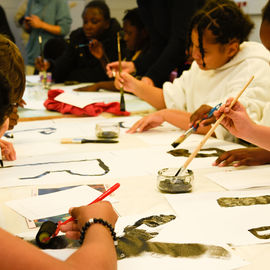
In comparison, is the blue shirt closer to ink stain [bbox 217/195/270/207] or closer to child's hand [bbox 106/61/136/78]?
child's hand [bbox 106/61/136/78]

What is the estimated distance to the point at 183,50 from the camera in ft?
7.93

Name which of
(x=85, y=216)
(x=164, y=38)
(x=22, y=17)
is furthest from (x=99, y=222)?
(x=22, y=17)

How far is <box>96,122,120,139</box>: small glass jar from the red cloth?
456mm

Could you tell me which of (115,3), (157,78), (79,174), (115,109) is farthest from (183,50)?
(115,3)

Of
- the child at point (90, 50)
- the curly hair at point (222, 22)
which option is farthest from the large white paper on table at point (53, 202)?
the child at point (90, 50)

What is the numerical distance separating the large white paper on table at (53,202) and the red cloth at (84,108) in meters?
1.04

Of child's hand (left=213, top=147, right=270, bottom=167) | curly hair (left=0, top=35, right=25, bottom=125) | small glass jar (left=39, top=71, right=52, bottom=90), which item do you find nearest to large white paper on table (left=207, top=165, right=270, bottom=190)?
child's hand (left=213, top=147, right=270, bottom=167)

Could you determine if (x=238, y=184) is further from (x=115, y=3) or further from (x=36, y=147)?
(x=115, y=3)

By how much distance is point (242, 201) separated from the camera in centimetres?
98

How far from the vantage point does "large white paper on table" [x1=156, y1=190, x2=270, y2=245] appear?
0.80 meters

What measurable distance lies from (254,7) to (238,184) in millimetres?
3228

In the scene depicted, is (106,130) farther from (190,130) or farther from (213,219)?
(213,219)

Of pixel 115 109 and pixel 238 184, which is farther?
pixel 115 109

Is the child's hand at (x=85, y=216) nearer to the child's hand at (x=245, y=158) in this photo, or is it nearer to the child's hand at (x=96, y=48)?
the child's hand at (x=245, y=158)
